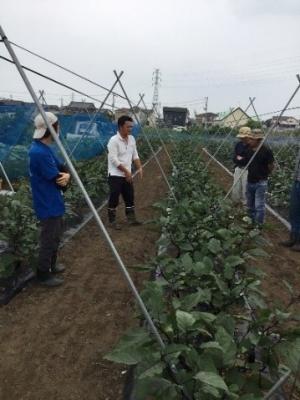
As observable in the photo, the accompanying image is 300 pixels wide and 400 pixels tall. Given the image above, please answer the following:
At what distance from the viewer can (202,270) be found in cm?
275

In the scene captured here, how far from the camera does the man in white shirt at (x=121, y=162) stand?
20.7 ft

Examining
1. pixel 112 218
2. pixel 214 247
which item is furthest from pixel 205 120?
pixel 214 247

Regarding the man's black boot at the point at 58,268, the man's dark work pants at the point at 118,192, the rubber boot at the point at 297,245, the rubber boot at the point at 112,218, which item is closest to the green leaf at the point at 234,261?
the man's black boot at the point at 58,268

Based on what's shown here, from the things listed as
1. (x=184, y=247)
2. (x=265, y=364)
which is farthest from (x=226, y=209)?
(x=265, y=364)

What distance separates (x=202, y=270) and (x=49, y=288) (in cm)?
206

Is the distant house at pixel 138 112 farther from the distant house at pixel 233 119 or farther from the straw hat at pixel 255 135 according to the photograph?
the distant house at pixel 233 119

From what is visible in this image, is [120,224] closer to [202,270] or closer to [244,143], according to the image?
[244,143]

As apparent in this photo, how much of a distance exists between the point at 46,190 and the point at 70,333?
125 centimetres

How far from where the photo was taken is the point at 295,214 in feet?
19.6

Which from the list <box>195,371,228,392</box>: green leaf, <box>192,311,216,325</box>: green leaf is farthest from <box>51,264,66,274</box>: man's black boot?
<box>195,371,228,392</box>: green leaf

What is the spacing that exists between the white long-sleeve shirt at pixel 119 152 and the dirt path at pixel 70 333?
55.3 inches

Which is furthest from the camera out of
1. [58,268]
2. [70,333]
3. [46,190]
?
[58,268]

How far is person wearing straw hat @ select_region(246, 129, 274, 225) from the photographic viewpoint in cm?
628

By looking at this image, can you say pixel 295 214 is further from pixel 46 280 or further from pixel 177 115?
pixel 177 115
